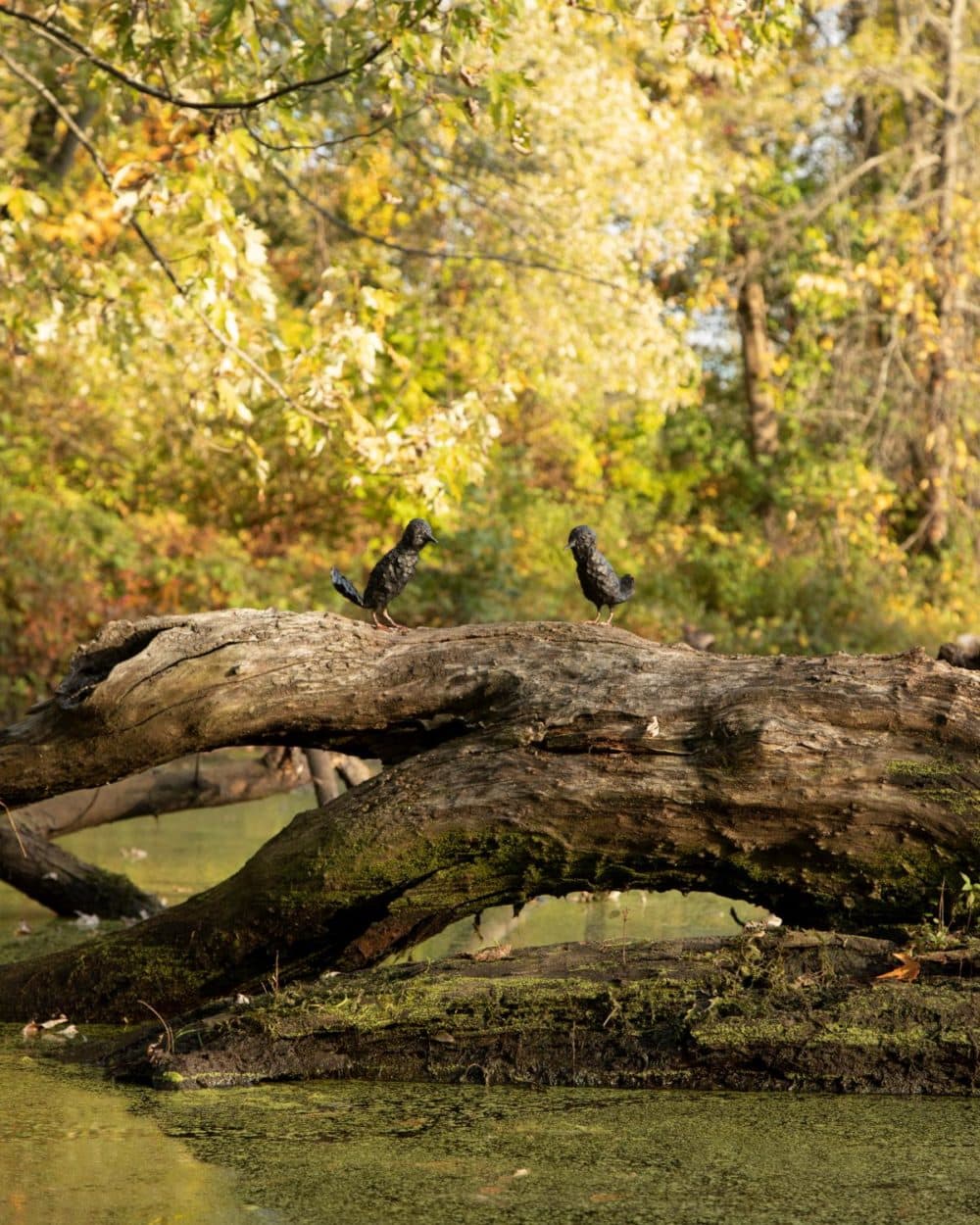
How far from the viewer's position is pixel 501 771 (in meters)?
4.65

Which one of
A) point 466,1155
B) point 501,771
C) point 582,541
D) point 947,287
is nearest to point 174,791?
point 582,541

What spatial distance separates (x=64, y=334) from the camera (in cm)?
1360

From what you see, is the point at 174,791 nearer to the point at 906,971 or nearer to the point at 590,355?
the point at 906,971

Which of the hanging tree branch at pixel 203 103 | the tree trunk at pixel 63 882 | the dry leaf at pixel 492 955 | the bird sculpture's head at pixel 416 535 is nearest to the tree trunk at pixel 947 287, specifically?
the hanging tree branch at pixel 203 103

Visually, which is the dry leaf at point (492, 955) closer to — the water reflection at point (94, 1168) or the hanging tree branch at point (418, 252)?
the water reflection at point (94, 1168)

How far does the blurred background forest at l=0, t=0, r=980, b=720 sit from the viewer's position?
12680 millimetres

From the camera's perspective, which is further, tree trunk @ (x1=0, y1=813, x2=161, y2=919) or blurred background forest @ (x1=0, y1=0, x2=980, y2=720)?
blurred background forest @ (x1=0, y1=0, x2=980, y2=720)

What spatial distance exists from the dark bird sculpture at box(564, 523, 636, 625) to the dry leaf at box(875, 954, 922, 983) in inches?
58.6

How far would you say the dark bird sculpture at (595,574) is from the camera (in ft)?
17.5

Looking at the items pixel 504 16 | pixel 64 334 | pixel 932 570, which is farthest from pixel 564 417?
pixel 504 16

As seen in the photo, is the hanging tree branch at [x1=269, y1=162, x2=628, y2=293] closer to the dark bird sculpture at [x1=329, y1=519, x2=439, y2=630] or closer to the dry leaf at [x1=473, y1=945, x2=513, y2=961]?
the dark bird sculpture at [x1=329, y1=519, x2=439, y2=630]

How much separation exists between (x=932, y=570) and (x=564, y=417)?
13.3ft

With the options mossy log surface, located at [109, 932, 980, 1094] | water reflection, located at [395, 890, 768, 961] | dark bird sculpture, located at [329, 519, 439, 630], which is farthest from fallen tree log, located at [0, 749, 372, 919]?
mossy log surface, located at [109, 932, 980, 1094]

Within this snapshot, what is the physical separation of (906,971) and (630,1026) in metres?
0.69
